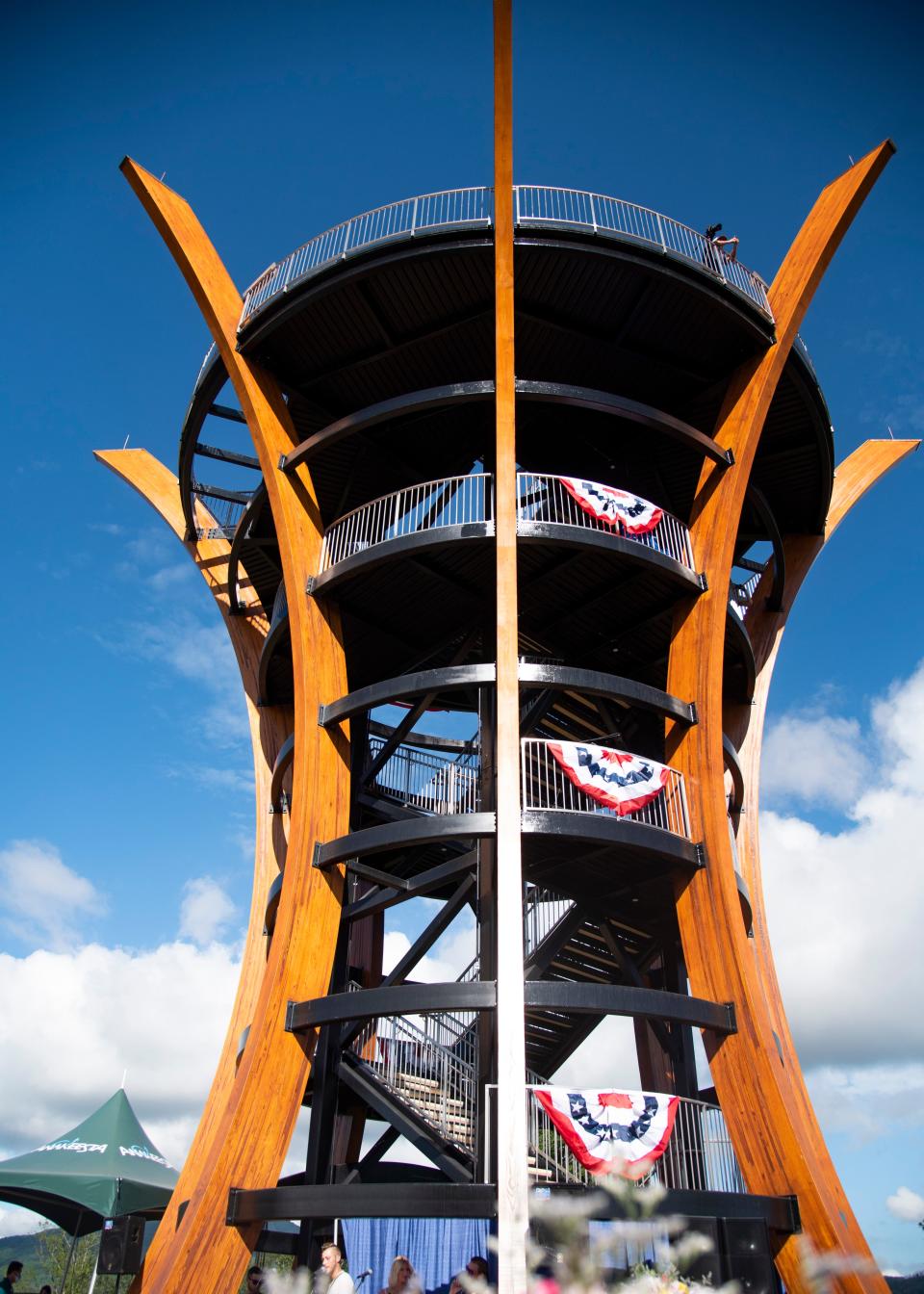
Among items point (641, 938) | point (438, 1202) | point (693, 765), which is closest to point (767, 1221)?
point (438, 1202)

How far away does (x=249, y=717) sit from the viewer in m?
19.4

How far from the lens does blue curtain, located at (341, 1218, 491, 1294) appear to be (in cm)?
1516

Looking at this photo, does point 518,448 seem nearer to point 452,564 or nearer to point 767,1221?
point 452,564

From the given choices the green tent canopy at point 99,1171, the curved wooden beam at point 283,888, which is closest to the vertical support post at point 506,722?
the curved wooden beam at point 283,888

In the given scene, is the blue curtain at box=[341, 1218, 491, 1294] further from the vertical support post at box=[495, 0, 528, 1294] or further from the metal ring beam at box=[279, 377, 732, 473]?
the metal ring beam at box=[279, 377, 732, 473]

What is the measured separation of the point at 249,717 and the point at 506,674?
8.04 meters

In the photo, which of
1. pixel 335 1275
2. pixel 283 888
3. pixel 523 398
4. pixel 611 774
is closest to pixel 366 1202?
pixel 335 1275

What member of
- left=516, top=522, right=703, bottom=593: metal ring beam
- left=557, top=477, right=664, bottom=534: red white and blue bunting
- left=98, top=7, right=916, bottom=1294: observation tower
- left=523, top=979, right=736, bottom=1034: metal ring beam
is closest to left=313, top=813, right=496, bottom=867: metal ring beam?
left=98, top=7, right=916, bottom=1294: observation tower

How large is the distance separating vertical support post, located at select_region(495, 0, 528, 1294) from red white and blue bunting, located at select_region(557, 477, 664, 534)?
3.81 feet

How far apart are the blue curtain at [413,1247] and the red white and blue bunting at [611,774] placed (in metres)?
7.39

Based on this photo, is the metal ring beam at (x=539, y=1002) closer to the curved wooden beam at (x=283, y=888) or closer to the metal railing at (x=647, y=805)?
the curved wooden beam at (x=283, y=888)

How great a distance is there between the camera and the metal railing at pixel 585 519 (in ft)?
50.8

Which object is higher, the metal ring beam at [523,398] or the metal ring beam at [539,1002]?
the metal ring beam at [523,398]

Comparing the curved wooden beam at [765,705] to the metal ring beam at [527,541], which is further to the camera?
the curved wooden beam at [765,705]
